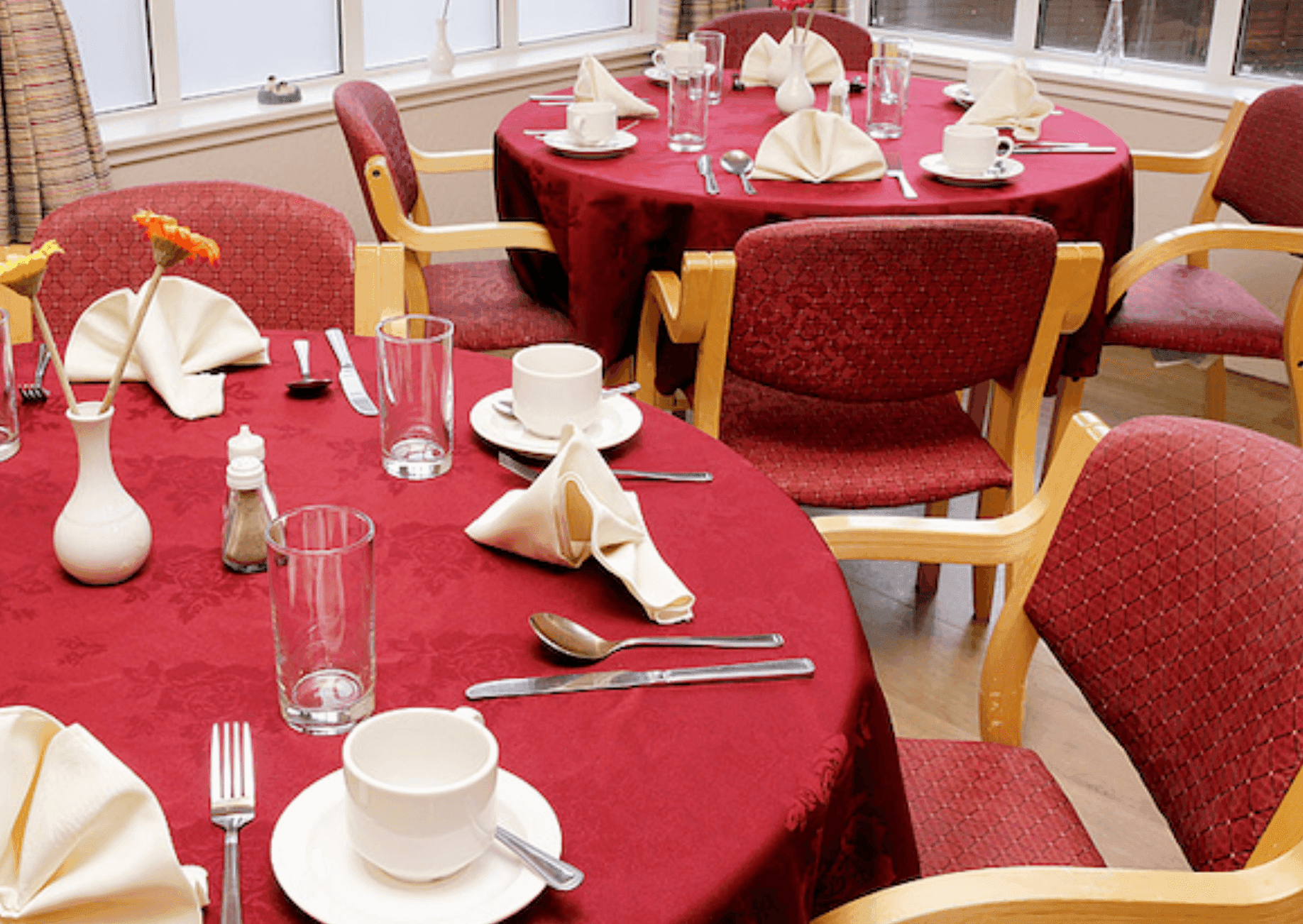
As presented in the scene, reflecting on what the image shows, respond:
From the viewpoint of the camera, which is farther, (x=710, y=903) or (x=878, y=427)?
(x=878, y=427)

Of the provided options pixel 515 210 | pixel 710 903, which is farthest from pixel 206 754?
pixel 515 210

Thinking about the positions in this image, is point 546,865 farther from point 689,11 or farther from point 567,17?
point 567,17

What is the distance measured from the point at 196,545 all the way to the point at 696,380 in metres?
1.05

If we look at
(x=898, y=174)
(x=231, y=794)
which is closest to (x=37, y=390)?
(x=231, y=794)

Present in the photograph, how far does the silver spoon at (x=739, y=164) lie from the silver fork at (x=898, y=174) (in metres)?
0.26

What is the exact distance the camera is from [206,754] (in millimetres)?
934

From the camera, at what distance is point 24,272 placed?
1.08m

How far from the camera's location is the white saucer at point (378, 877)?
0.79 m

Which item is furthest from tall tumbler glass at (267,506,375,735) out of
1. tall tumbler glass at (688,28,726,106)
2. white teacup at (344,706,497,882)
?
tall tumbler glass at (688,28,726,106)

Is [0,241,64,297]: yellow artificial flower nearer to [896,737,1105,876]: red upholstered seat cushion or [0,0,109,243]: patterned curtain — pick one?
[896,737,1105,876]: red upholstered seat cushion

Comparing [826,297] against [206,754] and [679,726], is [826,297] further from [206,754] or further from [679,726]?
[206,754]

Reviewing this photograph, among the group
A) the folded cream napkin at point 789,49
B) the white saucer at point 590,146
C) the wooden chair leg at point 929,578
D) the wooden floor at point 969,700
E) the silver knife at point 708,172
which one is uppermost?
the folded cream napkin at point 789,49

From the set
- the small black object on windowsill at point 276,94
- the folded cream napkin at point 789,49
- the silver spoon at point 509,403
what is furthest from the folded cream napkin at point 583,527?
the small black object on windowsill at point 276,94

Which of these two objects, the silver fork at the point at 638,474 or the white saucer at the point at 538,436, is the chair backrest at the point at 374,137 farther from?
the silver fork at the point at 638,474
